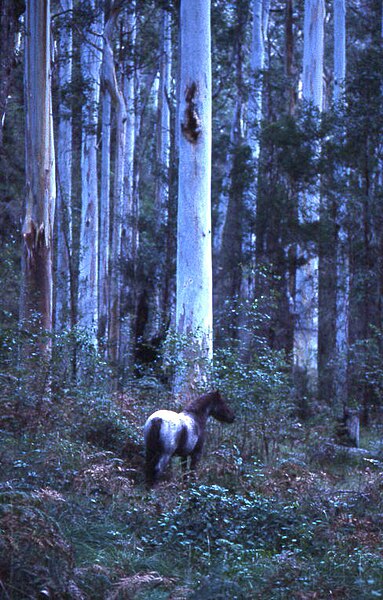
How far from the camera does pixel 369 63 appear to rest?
17219 millimetres

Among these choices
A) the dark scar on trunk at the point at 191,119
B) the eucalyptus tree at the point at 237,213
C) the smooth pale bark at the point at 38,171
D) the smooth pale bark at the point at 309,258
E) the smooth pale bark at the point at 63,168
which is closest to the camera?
the smooth pale bark at the point at 38,171

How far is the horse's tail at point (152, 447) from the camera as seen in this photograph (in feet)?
24.1

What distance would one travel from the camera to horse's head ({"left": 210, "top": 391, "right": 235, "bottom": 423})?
864 cm

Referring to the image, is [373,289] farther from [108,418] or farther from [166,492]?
[166,492]

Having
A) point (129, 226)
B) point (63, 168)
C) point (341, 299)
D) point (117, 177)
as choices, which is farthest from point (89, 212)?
point (341, 299)

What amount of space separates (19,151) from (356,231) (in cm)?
1539

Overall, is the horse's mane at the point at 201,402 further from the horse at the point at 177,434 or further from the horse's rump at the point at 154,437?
the horse's rump at the point at 154,437

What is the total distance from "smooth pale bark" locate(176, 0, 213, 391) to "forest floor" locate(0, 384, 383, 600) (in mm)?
2913

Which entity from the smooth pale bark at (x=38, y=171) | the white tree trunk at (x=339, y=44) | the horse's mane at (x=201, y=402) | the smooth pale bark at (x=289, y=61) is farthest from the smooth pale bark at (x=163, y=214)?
the horse's mane at (x=201, y=402)

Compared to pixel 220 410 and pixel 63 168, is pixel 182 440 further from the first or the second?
pixel 63 168

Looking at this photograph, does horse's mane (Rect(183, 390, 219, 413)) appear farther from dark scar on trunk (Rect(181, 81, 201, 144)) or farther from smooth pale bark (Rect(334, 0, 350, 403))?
smooth pale bark (Rect(334, 0, 350, 403))

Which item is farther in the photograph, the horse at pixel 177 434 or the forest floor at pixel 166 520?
the horse at pixel 177 434

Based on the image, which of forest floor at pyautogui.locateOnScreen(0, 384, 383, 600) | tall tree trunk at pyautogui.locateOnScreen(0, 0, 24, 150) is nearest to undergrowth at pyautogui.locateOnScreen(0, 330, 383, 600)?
forest floor at pyautogui.locateOnScreen(0, 384, 383, 600)

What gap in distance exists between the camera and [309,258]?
1927 cm
